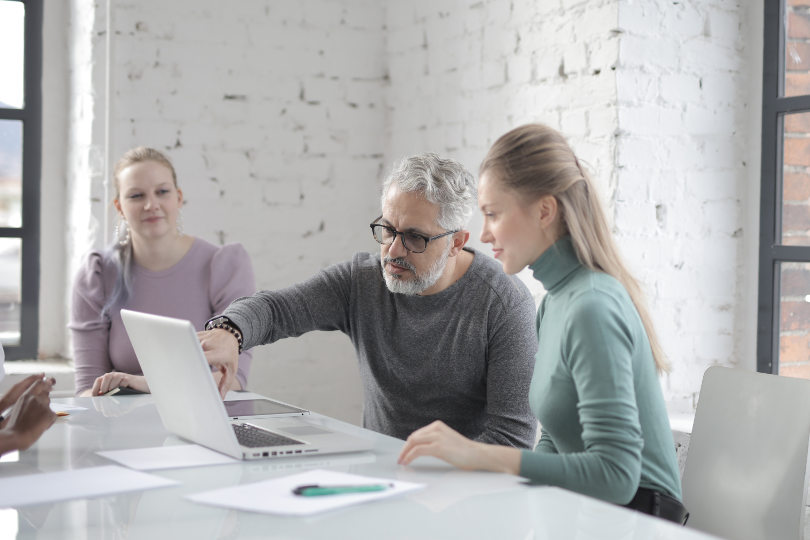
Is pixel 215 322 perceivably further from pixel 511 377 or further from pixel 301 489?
pixel 301 489

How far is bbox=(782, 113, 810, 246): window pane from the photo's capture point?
103 inches

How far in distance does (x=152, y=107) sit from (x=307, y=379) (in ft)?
3.72

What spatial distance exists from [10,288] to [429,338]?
1.95 meters

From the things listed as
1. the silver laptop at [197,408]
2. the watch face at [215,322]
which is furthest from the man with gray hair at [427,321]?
the silver laptop at [197,408]

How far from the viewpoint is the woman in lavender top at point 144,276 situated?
9.59ft

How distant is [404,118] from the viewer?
3.63 meters

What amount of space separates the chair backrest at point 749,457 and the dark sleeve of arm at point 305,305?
884 millimetres

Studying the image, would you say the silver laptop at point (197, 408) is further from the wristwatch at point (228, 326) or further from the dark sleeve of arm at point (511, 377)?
the dark sleeve of arm at point (511, 377)

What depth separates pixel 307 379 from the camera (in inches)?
143

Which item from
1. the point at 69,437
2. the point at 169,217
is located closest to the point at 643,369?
the point at 69,437

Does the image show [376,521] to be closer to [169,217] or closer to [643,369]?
[643,369]

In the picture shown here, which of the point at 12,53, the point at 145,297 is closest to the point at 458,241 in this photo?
the point at 145,297

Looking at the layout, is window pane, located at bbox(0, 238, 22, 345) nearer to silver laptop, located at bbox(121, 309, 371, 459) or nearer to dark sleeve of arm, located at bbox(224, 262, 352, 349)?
dark sleeve of arm, located at bbox(224, 262, 352, 349)

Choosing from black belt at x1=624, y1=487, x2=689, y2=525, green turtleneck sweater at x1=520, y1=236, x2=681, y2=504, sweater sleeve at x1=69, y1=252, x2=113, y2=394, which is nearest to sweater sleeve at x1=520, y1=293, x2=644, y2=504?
green turtleneck sweater at x1=520, y1=236, x2=681, y2=504
